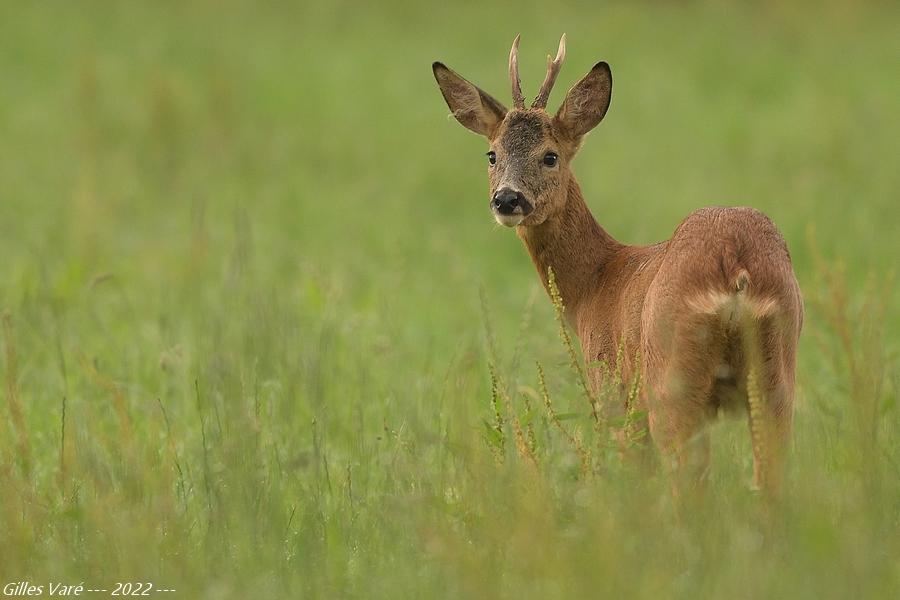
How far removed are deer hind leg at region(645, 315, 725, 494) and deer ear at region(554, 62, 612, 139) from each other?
1.33 m

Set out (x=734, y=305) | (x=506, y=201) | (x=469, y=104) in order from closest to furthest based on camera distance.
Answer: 1. (x=734, y=305)
2. (x=506, y=201)
3. (x=469, y=104)


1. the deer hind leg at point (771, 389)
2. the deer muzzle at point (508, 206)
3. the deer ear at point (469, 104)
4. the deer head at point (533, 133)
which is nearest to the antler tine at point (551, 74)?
the deer head at point (533, 133)

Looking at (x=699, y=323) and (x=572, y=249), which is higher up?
(x=572, y=249)

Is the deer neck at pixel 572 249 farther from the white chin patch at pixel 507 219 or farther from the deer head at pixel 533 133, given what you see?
the white chin patch at pixel 507 219

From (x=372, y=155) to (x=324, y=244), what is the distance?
10.3ft

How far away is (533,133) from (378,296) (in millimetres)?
3418

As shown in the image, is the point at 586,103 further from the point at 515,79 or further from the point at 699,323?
the point at 699,323

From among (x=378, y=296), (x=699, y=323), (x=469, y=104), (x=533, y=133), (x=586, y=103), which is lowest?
(x=699, y=323)

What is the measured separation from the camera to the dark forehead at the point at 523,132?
552 cm

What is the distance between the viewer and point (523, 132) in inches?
219

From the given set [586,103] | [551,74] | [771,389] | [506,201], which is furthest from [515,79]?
[771,389]

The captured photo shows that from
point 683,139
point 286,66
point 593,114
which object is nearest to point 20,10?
point 286,66

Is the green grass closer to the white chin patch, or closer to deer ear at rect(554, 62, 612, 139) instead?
the white chin patch

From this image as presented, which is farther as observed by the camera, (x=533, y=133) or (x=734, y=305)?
(x=533, y=133)
